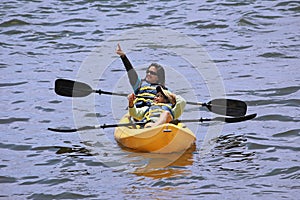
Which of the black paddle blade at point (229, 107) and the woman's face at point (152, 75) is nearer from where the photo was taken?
the woman's face at point (152, 75)

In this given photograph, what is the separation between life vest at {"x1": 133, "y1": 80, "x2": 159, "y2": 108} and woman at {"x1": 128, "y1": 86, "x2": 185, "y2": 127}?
0.09 meters

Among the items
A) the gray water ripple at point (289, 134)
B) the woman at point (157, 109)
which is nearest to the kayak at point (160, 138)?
the woman at point (157, 109)

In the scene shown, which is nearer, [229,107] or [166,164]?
[166,164]

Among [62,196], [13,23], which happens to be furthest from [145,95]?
[13,23]

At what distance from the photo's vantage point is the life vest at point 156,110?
817 centimetres

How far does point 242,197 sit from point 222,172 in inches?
32.7

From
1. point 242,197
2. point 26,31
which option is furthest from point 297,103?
point 26,31

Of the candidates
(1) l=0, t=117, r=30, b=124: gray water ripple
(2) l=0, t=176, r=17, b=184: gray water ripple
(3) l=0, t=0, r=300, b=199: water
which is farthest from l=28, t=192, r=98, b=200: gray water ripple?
(1) l=0, t=117, r=30, b=124: gray water ripple

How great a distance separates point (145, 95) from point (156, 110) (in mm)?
397

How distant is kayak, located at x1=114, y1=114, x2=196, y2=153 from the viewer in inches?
305

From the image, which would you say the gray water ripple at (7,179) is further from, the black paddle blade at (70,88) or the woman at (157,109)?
the black paddle blade at (70,88)

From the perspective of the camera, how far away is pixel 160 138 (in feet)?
25.5

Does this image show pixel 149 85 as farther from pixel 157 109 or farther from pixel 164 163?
pixel 164 163

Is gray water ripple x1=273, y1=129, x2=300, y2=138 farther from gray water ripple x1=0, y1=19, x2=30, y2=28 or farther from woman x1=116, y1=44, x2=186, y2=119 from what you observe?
gray water ripple x1=0, y1=19, x2=30, y2=28
